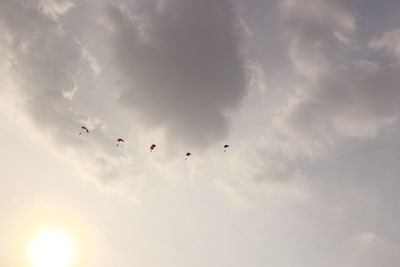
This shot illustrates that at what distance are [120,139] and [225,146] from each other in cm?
3061

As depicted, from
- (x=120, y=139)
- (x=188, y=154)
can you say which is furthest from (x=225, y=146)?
(x=120, y=139)

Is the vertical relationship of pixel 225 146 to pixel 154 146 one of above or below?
above

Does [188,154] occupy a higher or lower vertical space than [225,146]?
lower

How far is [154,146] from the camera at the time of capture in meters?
80.3

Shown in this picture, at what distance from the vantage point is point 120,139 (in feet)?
276

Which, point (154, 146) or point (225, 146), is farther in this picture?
point (225, 146)

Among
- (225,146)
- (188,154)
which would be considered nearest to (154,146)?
(188,154)

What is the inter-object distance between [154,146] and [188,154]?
10.8 metres

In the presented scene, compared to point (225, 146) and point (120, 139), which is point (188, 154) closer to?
point (225, 146)

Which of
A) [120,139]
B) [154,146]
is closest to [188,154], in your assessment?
[154,146]

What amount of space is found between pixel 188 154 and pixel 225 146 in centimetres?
1129

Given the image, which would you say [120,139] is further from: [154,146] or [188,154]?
[188,154]

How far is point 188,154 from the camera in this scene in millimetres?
85438

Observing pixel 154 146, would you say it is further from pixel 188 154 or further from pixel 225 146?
pixel 225 146
